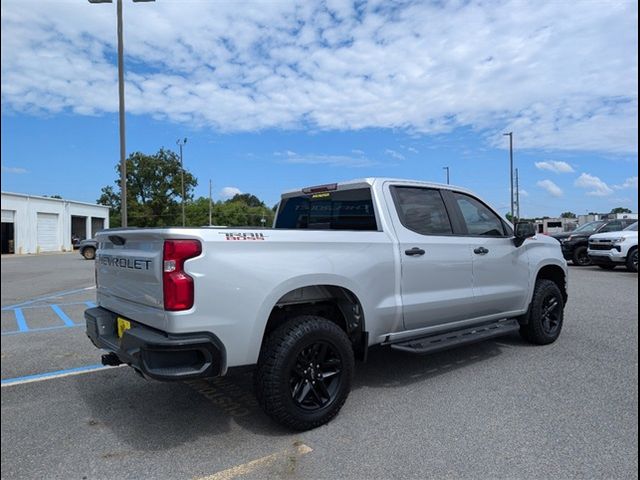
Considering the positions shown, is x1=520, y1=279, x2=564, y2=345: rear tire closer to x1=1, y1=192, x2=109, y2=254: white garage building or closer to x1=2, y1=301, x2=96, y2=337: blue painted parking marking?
x1=2, y1=301, x2=96, y2=337: blue painted parking marking

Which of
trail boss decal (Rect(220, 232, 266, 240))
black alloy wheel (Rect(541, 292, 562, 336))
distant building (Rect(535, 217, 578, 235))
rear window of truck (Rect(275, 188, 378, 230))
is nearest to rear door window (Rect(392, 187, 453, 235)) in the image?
rear window of truck (Rect(275, 188, 378, 230))

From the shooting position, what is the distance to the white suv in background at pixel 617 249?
14.0 meters

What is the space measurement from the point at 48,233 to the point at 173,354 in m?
45.8

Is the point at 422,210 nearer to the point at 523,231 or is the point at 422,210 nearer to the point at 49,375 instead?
the point at 523,231

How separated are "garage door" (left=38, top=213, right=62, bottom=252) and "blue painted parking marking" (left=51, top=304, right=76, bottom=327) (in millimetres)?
37063

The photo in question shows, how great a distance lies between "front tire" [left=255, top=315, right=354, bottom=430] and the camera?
3268mm

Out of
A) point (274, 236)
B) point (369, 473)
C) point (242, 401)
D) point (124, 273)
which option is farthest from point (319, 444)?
point (124, 273)

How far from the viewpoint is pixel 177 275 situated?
298 cm

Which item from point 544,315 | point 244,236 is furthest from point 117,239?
point 544,315

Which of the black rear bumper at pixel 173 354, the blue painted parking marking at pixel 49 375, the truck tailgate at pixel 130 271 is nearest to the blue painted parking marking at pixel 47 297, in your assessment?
the blue painted parking marking at pixel 49 375

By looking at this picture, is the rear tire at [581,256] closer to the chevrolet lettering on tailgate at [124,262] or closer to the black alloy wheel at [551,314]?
the black alloy wheel at [551,314]

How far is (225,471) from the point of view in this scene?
2.92m

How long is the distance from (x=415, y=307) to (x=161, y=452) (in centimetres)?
233

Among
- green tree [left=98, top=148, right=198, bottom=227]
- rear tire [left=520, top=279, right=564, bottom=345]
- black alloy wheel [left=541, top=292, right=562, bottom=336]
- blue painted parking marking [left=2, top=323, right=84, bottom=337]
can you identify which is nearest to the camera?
rear tire [left=520, top=279, right=564, bottom=345]
